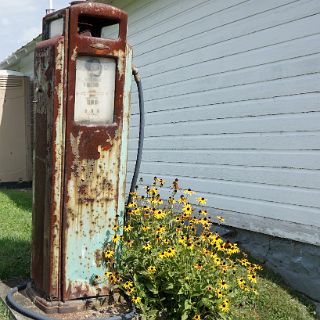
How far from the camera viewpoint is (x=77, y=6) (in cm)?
354

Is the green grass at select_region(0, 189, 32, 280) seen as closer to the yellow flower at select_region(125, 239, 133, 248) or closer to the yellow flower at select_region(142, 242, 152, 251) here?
the yellow flower at select_region(125, 239, 133, 248)

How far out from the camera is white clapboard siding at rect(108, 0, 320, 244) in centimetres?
492

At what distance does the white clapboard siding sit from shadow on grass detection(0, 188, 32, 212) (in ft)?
7.96

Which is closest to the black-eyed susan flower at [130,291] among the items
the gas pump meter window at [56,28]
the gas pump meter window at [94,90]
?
the gas pump meter window at [94,90]

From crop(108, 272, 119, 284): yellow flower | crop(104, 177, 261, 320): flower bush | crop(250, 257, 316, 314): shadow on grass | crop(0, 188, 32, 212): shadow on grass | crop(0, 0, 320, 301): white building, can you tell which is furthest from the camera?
crop(0, 188, 32, 212): shadow on grass

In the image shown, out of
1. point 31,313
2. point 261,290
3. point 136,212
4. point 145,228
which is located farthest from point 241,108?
point 31,313

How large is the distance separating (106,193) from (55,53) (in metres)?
1.05

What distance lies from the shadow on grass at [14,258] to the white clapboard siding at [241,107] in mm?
2204

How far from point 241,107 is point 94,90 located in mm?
2499

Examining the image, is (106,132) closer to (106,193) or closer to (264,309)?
(106,193)

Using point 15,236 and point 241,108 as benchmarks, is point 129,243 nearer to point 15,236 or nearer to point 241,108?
point 241,108

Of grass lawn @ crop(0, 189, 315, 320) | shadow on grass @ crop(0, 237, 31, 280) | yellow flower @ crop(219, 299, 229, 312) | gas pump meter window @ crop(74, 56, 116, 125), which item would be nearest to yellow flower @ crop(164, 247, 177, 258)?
yellow flower @ crop(219, 299, 229, 312)

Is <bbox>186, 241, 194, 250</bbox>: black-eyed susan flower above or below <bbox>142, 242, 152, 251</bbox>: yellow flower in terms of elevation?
above

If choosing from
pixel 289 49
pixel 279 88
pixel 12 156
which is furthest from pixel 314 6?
pixel 12 156
